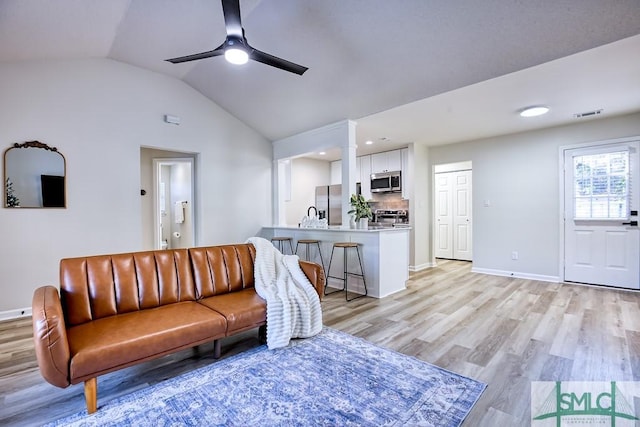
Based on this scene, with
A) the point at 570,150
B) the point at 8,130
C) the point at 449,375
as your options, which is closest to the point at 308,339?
the point at 449,375

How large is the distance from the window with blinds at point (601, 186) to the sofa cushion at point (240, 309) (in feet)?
15.9

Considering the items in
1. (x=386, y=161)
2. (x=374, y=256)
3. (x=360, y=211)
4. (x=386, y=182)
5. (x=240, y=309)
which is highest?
(x=386, y=161)

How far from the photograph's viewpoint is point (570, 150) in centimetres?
451

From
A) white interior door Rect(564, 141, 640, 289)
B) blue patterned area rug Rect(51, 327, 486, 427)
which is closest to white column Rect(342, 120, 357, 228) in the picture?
blue patterned area rug Rect(51, 327, 486, 427)

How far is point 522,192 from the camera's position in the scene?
4.94m

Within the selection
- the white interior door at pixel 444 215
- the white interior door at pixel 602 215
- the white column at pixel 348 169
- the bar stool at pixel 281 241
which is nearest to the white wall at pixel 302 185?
the bar stool at pixel 281 241

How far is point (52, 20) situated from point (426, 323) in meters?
4.52

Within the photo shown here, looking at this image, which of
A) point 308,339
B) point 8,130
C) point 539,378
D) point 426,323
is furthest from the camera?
point 8,130

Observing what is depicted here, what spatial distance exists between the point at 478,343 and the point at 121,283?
2.90m

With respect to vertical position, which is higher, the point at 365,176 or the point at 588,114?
the point at 588,114

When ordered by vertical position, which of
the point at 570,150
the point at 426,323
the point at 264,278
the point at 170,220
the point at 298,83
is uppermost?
the point at 298,83

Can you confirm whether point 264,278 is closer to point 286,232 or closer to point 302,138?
point 286,232

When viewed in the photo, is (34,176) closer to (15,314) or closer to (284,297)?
(15,314)

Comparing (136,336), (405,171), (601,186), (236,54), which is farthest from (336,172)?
(136,336)
